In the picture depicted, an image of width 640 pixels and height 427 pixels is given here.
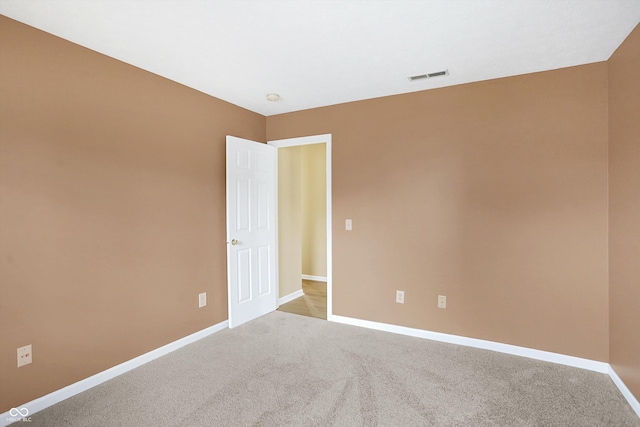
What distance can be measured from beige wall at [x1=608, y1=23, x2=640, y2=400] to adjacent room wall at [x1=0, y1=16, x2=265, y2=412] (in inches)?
136

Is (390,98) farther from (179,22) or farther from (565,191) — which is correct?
(179,22)

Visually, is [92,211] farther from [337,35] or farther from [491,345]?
[491,345]

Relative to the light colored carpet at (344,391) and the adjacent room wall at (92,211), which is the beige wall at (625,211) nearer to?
the light colored carpet at (344,391)

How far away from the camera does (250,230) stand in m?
3.62

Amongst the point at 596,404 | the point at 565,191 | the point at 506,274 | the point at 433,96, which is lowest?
the point at 596,404

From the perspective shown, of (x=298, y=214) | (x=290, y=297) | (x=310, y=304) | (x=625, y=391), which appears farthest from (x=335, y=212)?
(x=625, y=391)

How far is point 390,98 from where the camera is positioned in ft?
10.8

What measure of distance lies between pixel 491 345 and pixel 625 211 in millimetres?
1521

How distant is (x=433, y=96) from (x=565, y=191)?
1.44 m

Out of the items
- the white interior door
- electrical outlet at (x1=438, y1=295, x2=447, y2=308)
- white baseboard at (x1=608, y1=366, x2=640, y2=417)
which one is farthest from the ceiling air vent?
white baseboard at (x1=608, y1=366, x2=640, y2=417)

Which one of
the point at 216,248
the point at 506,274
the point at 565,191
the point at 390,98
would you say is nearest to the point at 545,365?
the point at 506,274

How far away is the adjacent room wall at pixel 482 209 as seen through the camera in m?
2.54

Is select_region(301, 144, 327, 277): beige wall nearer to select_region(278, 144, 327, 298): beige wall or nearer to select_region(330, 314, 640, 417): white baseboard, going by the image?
select_region(278, 144, 327, 298): beige wall

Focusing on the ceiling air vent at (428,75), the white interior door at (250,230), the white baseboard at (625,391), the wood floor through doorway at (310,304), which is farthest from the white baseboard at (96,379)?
the white baseboard at (625,391)
